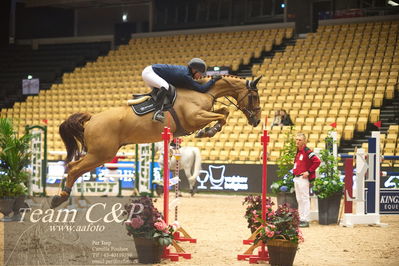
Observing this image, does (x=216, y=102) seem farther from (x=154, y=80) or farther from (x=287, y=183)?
(x=154, y=80)

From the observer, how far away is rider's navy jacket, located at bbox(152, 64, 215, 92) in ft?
24.3

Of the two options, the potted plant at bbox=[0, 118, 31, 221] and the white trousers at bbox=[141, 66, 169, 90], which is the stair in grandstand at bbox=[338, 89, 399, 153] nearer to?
the potted plant at bbox=[0, 118, 31, 221]

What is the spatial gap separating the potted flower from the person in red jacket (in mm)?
3429

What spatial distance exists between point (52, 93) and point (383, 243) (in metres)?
16.1

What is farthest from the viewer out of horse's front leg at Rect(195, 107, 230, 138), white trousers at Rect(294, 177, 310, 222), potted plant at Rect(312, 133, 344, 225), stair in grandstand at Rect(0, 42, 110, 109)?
stair in grandstand at Rect(0, 42, 110, 109)

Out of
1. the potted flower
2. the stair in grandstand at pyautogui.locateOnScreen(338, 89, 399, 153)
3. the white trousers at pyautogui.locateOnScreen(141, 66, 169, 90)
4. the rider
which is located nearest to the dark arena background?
the stair in grandstand at pyautogui.locateOnScreen(338, 89, 399, 153)

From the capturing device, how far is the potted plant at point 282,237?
6.22 m

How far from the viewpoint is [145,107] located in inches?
290

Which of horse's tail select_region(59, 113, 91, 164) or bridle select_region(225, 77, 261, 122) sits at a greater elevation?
bridle select_region(225, 77, 261, 122)

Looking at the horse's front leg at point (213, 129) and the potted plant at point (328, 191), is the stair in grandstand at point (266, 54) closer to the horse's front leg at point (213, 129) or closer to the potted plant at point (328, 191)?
the potted plant at point (328, 191)

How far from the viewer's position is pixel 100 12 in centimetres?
2794

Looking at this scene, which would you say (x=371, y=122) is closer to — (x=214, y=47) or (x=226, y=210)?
(x=226, y=210)

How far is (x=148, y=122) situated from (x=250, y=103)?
46.9 inches

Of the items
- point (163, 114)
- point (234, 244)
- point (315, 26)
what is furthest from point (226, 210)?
point (315, 26)
